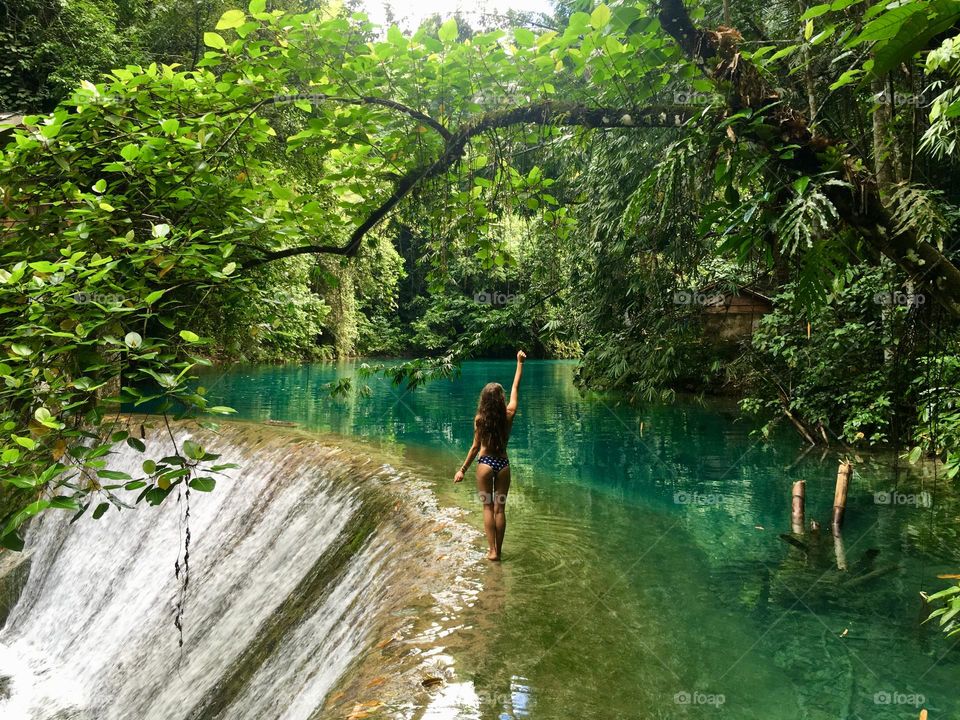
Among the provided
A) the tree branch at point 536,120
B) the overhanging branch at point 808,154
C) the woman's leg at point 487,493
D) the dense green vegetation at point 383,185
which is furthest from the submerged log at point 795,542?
the tree branch at point 536,120

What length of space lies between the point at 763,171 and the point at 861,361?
32.0ft

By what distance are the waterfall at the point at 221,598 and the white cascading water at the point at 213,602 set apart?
0.02 m

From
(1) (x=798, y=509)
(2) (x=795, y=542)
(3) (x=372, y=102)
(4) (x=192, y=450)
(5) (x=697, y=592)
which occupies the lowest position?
(5) (x=697, y=592)

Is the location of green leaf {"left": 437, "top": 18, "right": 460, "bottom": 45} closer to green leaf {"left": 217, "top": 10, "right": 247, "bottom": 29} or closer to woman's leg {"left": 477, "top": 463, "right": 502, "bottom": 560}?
→ green leaf {"left": 217, "top": 10, "right": 247, "bottom": 29}

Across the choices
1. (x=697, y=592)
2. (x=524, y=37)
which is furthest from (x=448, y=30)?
(x=697, y=592)

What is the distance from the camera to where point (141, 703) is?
23.6 feet

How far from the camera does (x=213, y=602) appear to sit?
8.16 m

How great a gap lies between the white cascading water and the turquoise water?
1.41 meters

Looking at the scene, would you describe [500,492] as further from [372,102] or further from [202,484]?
[202,484]

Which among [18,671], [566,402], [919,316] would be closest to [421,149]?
[919,316]

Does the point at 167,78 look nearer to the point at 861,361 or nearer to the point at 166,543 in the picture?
the point at 166,543

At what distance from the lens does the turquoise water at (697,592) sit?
4652mm

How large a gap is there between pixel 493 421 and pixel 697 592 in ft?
8.78

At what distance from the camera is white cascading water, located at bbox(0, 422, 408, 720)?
6238 mm
